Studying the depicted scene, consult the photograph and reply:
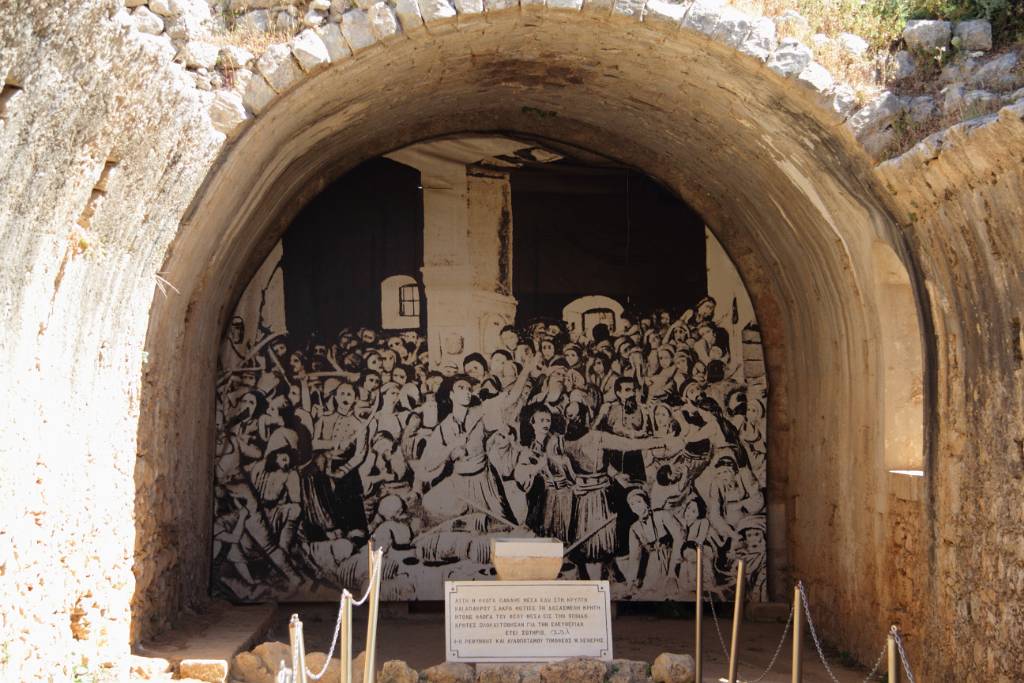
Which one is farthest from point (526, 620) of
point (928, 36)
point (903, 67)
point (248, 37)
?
point (928, 36)

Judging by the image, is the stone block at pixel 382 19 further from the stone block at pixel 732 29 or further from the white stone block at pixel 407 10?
the stone block at pixel 732 29

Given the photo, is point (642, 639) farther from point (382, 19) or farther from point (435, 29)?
point (382, 19)

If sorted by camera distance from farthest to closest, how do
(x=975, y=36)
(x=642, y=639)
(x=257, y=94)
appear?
(x=642, y=639) < (x=975, y=36) < (x=257, y=94)

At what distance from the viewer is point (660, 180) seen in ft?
41.0

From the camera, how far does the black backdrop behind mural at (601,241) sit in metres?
12.6

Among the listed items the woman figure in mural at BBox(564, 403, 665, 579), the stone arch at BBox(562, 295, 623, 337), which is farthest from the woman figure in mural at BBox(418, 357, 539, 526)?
the stone arch at BBox(562, 295, 623, 337)

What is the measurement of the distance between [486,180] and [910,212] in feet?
17.6

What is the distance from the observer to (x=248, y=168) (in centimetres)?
902

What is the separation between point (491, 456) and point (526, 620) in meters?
3.88

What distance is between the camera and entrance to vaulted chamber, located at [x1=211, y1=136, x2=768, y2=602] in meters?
12.2

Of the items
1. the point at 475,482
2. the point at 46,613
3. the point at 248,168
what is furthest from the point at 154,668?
the point at 475,482

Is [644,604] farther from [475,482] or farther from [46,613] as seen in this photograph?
[46,613]

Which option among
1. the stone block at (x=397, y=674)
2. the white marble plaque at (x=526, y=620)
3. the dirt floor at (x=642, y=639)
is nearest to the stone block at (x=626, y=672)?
the white marble plaque at (x=526, y=620)

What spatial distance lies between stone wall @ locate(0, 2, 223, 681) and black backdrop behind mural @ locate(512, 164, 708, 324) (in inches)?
195
